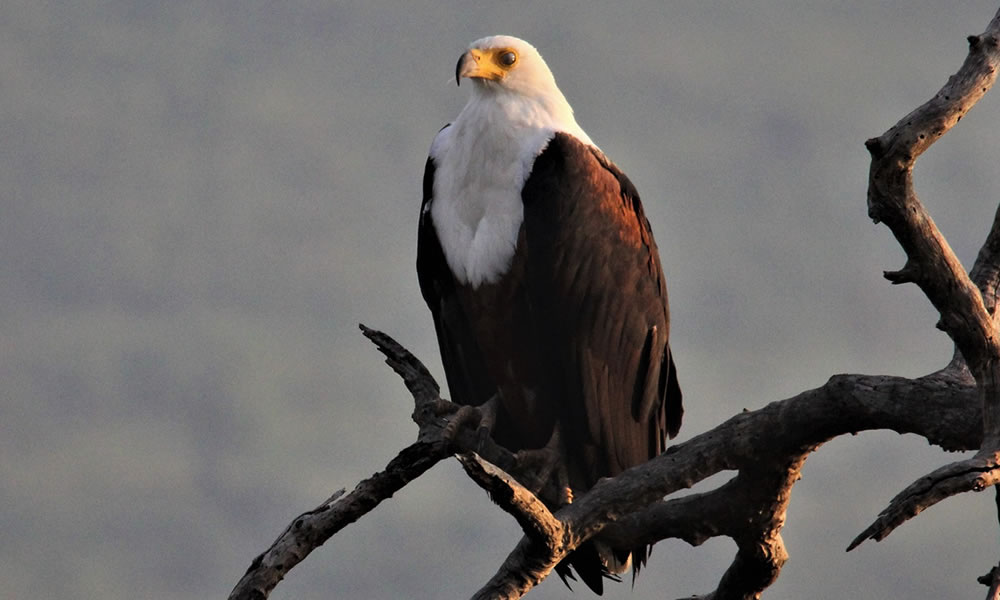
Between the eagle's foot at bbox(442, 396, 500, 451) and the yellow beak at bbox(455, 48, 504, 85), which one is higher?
the yellow beak at bbox(455, 48, 504, 85)

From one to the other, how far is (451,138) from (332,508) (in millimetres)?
2599

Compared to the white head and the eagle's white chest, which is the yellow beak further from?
the eagle's white chest

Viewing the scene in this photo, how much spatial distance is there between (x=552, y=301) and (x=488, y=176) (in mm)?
823

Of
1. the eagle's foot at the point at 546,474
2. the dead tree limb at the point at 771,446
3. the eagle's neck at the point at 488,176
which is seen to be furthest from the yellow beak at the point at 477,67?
the eagle's foot at the point at 546,474

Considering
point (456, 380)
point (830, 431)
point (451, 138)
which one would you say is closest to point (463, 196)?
point (451, 138)

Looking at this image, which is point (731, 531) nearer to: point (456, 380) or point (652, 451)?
point (652, 451)

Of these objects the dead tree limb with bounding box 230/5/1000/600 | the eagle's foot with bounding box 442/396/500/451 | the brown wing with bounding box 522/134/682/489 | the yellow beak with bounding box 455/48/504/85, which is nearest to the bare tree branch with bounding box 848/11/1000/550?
the dead tree limb with bounding box 230/5/1000/600

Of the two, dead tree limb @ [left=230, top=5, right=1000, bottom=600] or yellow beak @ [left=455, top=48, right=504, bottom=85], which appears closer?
dead tree limb @ [left=230, top=5, right=1000, bottom=600]

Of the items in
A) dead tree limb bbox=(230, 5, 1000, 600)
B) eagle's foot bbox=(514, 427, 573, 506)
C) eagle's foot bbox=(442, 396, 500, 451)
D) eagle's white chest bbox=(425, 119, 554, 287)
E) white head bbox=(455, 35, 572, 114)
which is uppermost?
white head bbox=(455, 35, 572, 114)

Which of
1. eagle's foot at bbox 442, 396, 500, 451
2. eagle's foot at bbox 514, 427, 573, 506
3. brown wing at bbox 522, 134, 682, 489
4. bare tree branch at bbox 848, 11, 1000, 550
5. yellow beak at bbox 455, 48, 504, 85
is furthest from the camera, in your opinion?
yellow beak at bbox 455, 48, 504, 85

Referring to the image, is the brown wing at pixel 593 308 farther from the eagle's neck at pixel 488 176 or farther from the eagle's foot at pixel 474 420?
the eagle's foot at pixel 474 420

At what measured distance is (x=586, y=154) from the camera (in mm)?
6805

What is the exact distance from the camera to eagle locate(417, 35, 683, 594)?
658 cm

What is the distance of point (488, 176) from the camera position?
681cm
